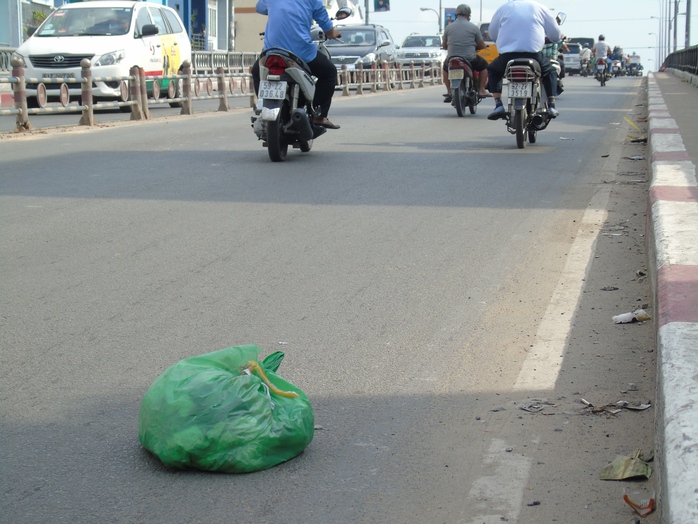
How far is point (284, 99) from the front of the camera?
984 centimetres

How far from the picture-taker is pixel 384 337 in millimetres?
4336

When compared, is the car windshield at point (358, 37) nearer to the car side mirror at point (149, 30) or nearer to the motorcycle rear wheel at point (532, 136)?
the car side mirror at point (149, 30)

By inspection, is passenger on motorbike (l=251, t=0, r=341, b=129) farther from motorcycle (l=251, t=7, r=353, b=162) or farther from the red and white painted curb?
the red and white painted curb

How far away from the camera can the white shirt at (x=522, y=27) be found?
11.4m

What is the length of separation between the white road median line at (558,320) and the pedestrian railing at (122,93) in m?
9.29

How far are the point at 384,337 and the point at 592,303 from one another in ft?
4.01

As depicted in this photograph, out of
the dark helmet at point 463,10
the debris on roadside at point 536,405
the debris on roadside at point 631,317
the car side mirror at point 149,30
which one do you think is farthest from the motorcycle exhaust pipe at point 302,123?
the car side mirror at point 149,30

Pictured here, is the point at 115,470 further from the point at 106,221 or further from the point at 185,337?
the point at 106,221

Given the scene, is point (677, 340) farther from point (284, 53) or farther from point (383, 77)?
point (383, 77)

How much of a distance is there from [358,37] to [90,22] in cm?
1657

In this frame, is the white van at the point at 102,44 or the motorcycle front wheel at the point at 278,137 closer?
the motorcycle front wheel at the point at 278,137

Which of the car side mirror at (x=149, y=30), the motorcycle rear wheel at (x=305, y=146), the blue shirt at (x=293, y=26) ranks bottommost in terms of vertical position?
the motorcycle rear wheel at (x=305, y=146)

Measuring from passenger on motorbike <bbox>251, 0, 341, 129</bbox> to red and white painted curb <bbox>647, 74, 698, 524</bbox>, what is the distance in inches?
162

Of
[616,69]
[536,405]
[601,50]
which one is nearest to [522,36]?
[536,405]
